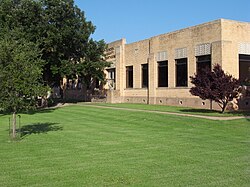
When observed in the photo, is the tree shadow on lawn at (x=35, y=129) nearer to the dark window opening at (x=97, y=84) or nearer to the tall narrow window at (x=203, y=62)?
the tall narrow window at (x=203, y=62)

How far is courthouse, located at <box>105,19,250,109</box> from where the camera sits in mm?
29422

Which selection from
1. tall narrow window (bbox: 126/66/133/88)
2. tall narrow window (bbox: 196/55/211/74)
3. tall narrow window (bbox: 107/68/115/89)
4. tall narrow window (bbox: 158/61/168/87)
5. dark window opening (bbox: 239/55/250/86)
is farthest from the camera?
tall narrow window (bbox: 107/68/115/89)

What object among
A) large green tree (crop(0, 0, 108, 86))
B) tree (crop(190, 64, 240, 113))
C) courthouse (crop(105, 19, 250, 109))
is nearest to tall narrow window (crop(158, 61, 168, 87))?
courthouse (crop(105, 19, 250, 109))

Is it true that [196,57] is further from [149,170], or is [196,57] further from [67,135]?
[149,170]

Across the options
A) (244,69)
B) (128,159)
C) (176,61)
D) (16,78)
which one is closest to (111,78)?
(176,61)

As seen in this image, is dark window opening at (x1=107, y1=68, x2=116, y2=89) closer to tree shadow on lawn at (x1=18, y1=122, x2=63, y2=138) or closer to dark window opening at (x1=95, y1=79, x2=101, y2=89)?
dark window opening at (x1=95, y1=79, x2=101, y2=89)

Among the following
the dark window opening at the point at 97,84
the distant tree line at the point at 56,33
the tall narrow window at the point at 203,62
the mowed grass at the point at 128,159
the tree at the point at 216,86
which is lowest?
the mowed grass at the point at 128,159

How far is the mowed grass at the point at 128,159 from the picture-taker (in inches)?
309

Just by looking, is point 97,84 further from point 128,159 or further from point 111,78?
point 128,159

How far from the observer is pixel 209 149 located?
11.7 m

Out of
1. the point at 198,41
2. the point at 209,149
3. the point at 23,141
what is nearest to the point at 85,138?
the point at 23,141

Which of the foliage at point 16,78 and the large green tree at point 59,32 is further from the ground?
the large green tree at point 59,32

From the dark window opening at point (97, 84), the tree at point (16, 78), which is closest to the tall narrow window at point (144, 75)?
the dark window opening at point (97, 84)

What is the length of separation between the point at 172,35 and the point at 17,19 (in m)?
14.5
